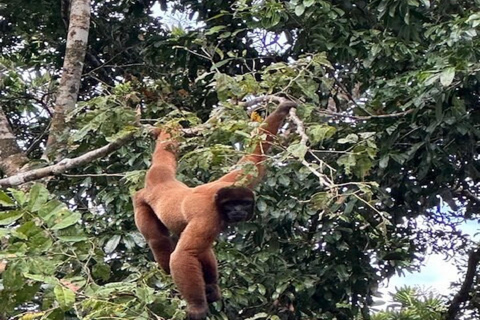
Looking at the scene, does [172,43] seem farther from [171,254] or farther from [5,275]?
[5,275]

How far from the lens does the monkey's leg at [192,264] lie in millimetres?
5098

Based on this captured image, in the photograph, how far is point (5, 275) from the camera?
3977 mm

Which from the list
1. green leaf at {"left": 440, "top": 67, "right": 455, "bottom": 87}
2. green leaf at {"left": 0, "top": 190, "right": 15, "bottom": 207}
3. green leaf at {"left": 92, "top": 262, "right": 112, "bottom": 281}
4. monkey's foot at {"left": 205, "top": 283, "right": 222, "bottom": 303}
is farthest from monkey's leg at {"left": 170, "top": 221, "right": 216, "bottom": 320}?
green leaf at {"left": 440, "top": 67, "right": 455, "bottom": 87}

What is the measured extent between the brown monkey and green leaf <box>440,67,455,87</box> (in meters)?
1.37

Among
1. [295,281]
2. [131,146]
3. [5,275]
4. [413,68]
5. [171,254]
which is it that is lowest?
[5,275]

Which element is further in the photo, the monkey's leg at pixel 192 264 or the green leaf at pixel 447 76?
the green leaf at pixel 447 76

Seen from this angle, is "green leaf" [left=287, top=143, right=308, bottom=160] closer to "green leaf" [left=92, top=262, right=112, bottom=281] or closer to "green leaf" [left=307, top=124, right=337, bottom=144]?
"green leaf" [left=307, top=124, right=337, bottom=144]

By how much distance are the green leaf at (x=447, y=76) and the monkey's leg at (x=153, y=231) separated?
215 cm

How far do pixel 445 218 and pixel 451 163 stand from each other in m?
1.93

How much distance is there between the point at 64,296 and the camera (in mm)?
3920

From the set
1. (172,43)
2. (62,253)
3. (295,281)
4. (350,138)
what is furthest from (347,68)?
(62,253)

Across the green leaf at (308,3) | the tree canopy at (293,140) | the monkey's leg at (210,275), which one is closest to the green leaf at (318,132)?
the tree canopy at (293,140)

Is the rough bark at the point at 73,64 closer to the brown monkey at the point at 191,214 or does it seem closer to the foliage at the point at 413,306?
the brown monkey at the point at 191,214

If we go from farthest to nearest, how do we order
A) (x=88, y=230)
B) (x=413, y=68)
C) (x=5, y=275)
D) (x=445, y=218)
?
1. (x=445, y=218)
2. (x=413, y=68)
3. (x=88, y=230)
4. (x=5, y=275)
